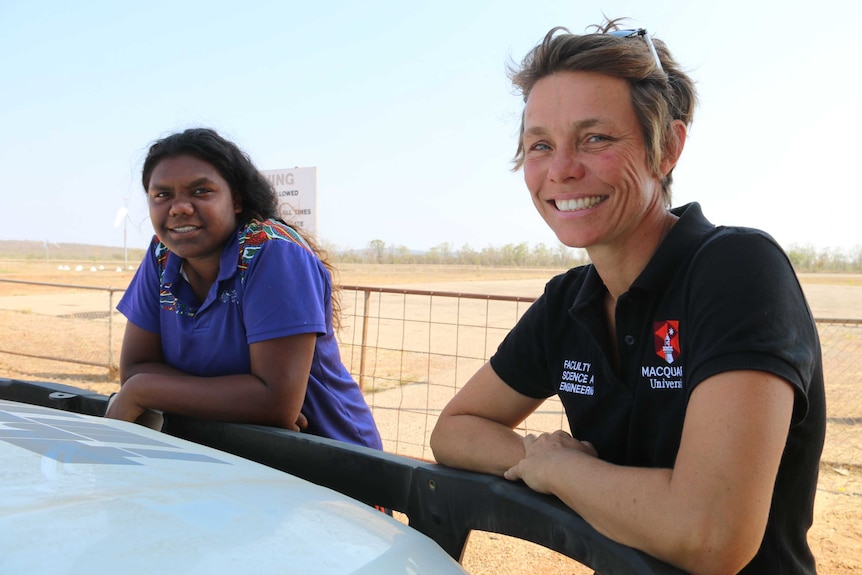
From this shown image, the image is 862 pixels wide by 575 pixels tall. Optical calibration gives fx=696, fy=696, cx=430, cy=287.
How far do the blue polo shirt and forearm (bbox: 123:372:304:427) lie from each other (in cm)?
15

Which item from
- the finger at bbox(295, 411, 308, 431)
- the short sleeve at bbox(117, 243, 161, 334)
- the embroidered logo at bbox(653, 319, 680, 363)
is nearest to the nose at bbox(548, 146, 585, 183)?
the embroidered logo at bbox(653, 319, 680, 363)

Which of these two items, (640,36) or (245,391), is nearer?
(640,36)

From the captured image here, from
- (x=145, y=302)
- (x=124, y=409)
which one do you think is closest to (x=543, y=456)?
(x=124, y=409)

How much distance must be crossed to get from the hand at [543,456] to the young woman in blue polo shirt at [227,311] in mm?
885

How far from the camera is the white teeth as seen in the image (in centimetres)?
161

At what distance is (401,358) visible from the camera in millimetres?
8828

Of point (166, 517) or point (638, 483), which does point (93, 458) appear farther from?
point (638, 483)

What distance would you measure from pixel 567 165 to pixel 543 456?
66 cm

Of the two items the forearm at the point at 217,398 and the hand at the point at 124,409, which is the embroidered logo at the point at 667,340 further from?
the hand at the point at 124,409

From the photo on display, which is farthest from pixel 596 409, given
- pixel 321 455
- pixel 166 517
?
pixel 166 517

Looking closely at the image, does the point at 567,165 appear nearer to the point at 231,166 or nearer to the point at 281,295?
the point at 281,295

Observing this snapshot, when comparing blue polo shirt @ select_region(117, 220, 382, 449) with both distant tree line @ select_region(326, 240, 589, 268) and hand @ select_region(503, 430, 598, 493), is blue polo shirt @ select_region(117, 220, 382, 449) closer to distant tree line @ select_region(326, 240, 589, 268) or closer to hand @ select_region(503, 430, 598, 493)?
hand @ select_region(503, 430, 598, 493)

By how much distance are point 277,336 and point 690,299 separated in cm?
127

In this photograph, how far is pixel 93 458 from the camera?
4.61 feet
